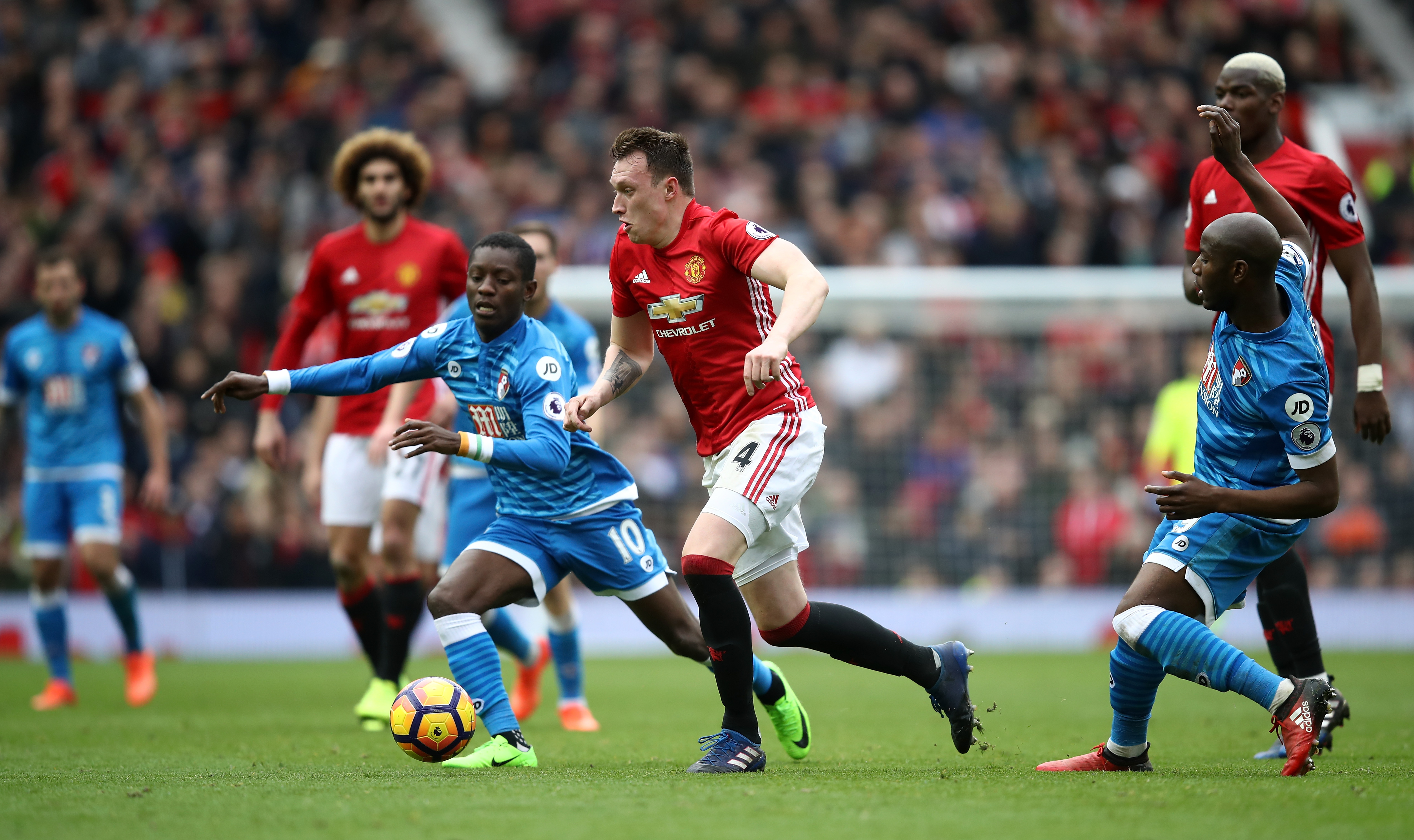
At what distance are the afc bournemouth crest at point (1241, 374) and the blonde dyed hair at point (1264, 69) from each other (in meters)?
1.61

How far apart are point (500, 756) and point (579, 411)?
53.6 inches

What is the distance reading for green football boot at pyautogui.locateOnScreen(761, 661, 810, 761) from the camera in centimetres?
616

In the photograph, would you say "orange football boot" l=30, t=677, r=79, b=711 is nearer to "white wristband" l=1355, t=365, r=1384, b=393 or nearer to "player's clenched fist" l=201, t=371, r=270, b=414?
"player's clenched fist" l=201, t=371, r=270, b=414

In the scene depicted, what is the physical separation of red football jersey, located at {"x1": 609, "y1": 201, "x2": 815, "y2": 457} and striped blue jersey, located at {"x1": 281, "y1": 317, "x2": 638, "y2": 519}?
0.46 m

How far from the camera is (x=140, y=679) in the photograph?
9570 mm

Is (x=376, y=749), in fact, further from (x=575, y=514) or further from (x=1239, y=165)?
(x=1239, y=165)

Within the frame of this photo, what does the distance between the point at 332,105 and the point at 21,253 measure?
4.23 meters

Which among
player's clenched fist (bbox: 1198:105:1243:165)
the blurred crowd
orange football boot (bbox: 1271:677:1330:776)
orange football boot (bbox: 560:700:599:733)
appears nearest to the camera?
orange football boot (bbox: 1271:677:1330:776)

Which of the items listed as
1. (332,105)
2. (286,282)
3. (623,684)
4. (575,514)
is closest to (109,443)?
(623,684)

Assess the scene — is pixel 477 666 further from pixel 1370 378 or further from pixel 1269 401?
pixel 1370 378

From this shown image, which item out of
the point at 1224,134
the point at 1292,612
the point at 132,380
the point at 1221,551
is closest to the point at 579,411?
the point at 1221,551

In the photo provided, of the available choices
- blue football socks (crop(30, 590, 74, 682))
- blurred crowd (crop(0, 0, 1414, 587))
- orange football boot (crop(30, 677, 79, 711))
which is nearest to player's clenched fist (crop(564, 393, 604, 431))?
orange football boot (crop(30, 677, 79, 711))

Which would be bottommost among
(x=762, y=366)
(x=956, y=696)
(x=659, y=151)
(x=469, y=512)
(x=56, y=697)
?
(x=56, y=697)

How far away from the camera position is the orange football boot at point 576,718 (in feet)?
25.3
